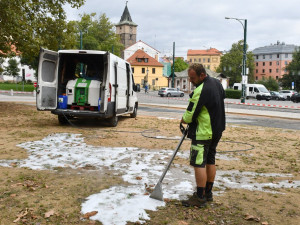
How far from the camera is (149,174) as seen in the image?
5359mm

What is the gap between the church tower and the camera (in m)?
120

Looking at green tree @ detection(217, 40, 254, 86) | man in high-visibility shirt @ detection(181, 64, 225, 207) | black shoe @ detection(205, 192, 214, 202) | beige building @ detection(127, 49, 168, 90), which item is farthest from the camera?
green tree @ detection(217, 40, 254, 86)

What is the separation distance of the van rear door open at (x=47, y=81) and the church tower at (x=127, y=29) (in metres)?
112

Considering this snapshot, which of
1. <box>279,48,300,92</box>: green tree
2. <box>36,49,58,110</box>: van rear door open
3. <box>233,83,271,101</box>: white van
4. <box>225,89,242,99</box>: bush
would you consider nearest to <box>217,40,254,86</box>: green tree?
<box>279,48,300,92</box>: green tree

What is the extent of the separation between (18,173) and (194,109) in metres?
2.97

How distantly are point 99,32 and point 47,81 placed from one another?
63074 millimetres

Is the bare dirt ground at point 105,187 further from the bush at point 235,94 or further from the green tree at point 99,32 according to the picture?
the green tree at point 99,32

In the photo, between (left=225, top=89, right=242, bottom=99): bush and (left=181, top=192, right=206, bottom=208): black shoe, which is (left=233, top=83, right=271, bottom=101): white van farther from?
(left=181, top=192, right=206, bottom=208): black shoe

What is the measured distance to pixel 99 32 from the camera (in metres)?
71.1

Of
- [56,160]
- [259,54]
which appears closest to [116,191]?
[56,160]

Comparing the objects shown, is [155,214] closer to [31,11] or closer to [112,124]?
[112,124]

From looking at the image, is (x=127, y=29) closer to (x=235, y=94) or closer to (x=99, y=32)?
(x=99, y=32)

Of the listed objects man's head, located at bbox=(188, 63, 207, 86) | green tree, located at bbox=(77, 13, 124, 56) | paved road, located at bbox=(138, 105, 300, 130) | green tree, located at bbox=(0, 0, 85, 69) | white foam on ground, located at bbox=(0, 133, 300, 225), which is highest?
green tree, located at bbox=(77, 13, 124, 56)

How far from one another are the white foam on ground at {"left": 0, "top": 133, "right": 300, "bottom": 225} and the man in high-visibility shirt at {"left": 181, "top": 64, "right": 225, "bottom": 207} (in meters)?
0.49
